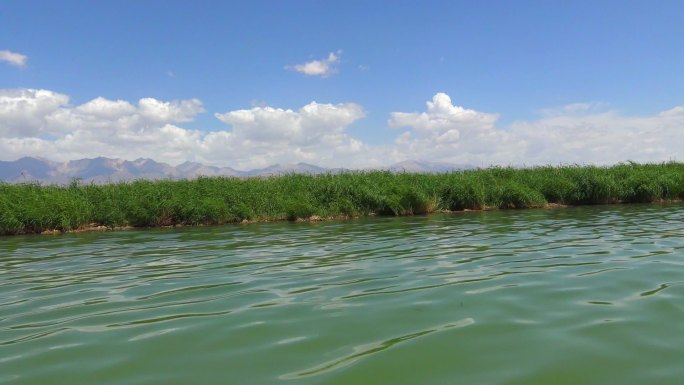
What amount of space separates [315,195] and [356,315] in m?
16.2

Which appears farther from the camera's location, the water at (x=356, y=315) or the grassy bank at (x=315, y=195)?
the grassy bank at (x=315, y=195)

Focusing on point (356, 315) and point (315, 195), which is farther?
point (315, 195)

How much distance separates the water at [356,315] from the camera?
3742 millimetres

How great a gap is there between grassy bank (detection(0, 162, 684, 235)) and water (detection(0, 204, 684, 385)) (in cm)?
741

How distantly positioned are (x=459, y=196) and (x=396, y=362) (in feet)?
61.9

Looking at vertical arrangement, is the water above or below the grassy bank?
below

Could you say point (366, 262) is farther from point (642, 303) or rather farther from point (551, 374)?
point (551, 374)

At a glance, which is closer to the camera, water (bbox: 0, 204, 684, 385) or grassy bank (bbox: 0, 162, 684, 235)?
water (bbox: 0, 204, 684, 385)

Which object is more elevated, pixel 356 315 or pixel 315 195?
pixel 315 195

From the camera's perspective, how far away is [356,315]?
5.21 metres

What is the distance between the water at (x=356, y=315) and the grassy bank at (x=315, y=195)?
741 centimetres

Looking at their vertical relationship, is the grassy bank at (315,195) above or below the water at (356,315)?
above

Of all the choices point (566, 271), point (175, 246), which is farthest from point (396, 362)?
point (175, 246)

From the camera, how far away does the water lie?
374 cm
